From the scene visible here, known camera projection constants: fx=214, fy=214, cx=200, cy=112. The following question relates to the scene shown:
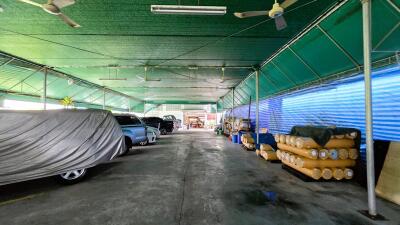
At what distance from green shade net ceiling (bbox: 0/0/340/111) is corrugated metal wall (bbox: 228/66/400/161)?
0.77 metres

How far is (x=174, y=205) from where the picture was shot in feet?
12.2

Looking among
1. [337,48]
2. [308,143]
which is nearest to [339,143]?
[308,143]

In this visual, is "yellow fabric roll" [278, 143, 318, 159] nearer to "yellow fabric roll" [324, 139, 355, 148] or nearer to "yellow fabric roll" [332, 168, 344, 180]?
"yellow fabric roll" [324, 139, 355, 148]

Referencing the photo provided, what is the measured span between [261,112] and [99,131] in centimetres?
931

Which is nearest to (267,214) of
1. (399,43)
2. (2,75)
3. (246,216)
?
(246,216)

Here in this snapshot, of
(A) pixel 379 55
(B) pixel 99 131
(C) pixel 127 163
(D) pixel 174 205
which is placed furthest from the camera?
(C) pixel 127 163

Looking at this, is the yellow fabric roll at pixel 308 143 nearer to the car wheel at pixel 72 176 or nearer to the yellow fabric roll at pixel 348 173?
the yellow fabric roll at pixel 348 173

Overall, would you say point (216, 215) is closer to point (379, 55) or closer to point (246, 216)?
point (246, 216)

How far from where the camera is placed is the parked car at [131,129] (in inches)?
370

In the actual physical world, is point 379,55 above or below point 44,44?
below

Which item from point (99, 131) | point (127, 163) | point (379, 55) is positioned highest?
point (379, 55)

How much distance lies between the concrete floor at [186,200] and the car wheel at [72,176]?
0.63 feet

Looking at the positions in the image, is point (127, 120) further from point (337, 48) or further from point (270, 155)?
point (337, 48)

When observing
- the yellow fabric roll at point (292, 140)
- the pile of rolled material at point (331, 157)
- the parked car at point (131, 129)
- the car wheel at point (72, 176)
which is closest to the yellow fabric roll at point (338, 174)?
the pile of rolled material at point (331, 157)
